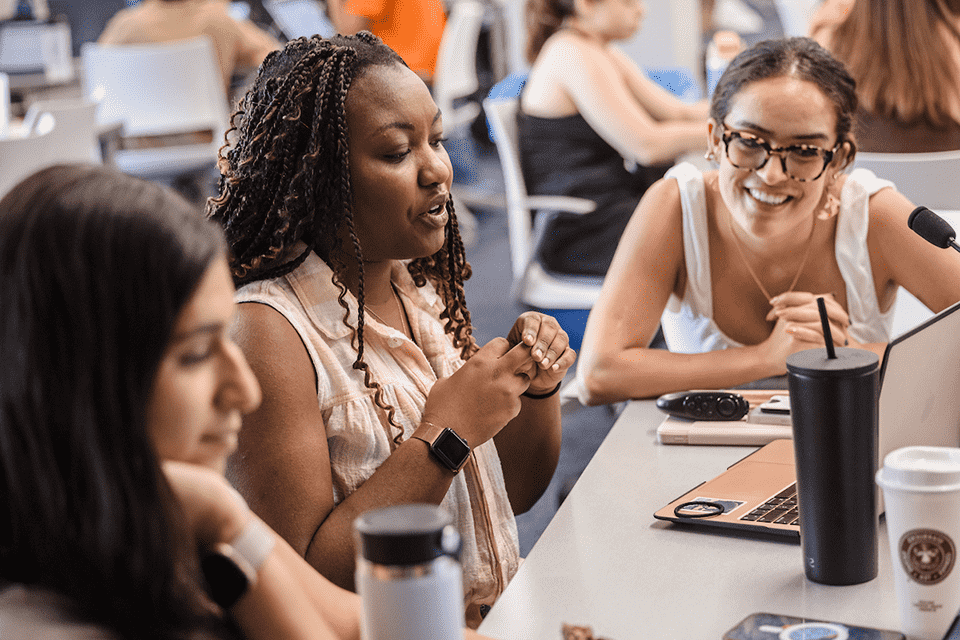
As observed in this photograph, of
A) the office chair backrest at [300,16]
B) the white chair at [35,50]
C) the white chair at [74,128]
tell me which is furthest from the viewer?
the office chair backrest at [300,16]

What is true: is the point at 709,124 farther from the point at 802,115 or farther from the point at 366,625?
the point at 366,625

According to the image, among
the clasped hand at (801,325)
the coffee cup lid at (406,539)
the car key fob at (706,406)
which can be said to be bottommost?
the car key fob at (706,406)

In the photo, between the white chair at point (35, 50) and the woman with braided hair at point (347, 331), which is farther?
the white chair at point (35, 50)

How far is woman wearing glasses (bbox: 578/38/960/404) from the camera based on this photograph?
1583mm

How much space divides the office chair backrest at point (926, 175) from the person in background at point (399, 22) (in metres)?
2.42

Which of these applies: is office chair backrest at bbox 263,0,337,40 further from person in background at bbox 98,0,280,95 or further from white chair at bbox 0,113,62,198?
white chair at bbox 0,113,62,198

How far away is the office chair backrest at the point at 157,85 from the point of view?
4.70 meters

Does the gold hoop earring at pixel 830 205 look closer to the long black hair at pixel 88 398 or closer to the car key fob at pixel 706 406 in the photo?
the car key fob at pixel 706 406

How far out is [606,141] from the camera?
338cm

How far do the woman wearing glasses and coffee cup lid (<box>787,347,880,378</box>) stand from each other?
647 millimetres

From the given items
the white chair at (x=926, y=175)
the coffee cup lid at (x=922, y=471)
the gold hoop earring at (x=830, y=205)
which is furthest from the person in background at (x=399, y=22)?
the coffee cup lid at (x=922, y=471)

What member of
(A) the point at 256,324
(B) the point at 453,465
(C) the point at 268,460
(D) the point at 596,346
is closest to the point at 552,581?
(B) the point at 453,465

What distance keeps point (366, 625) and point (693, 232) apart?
123 cm

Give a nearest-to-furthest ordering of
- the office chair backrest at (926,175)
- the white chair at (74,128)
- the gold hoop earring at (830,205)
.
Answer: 1. the gold hoop earring at (830,205)
2. the office chair backrest at (926,175)
3. the white chair at (74,128)
